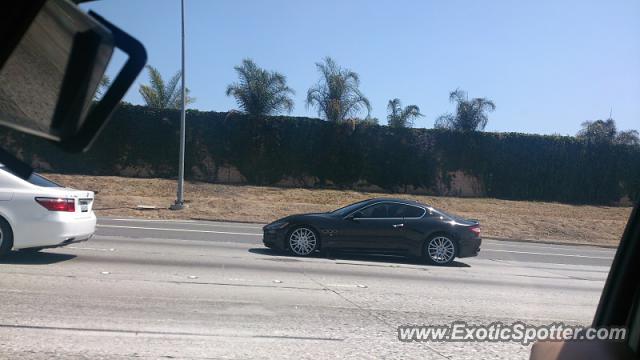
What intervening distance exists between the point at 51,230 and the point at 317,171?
2163 cm

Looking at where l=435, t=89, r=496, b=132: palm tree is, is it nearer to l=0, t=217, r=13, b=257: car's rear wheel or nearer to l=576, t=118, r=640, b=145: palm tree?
l=576, t=118, r=640, b=145: palm tree

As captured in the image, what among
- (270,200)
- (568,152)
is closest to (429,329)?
(270,200)

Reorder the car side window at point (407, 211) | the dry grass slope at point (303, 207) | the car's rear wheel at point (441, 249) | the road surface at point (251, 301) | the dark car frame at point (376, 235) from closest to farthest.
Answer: the road surface at point (251, 301) → the dark car frame at point (376, 235) → the car's rear wheel at point (441, 249) → the car side window at point (407, 211) → the dry grass slope at point (303, 207)

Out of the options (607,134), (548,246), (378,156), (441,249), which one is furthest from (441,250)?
(607,134)

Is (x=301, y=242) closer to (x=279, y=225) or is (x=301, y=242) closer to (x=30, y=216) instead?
(x=279, y=225)

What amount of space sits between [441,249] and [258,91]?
20.1m

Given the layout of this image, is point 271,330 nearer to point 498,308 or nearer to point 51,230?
point 498,308

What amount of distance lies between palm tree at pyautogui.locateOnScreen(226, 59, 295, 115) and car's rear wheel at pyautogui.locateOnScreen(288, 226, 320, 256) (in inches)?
760

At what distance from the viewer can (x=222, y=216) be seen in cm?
2317

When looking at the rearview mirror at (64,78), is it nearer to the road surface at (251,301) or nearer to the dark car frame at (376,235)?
the road surface at (251,301)

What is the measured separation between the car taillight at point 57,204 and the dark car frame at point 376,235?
431cm

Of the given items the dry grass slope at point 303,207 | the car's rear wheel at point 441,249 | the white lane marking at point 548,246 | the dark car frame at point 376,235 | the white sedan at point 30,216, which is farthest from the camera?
the dry grass slope at point 303,207

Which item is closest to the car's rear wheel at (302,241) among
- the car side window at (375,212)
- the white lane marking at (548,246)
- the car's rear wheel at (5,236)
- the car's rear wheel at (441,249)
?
the car side window at (375,212)

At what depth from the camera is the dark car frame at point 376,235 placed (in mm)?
13000
